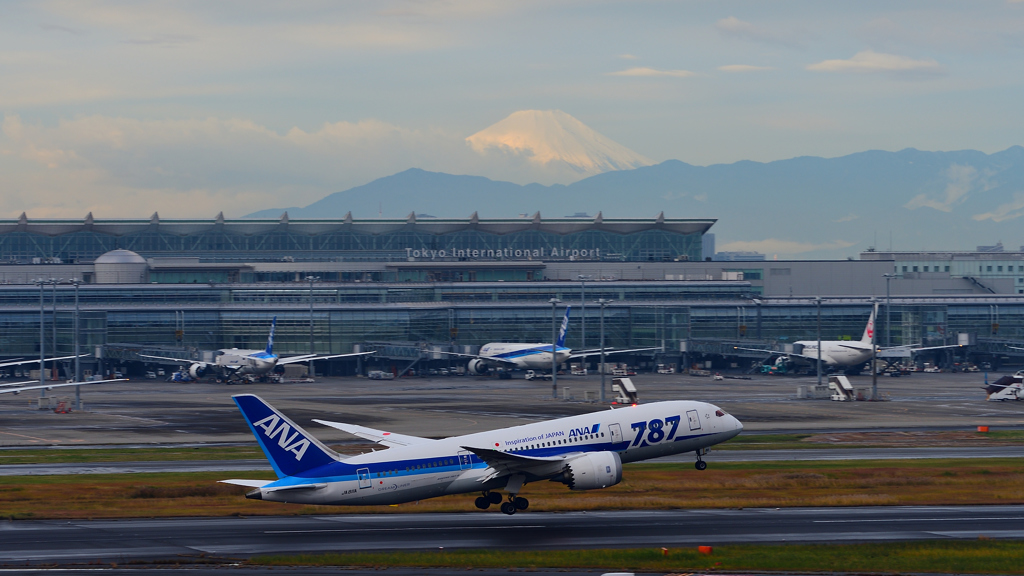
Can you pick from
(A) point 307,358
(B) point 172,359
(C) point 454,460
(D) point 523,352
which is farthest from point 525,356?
(C) point 454,460

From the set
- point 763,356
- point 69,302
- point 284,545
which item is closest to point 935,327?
point 763,356

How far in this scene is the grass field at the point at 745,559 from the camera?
38.6 metres

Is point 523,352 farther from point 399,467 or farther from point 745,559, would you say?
point 745,559

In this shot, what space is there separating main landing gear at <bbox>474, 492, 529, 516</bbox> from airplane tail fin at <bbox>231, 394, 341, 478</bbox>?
8996 mm

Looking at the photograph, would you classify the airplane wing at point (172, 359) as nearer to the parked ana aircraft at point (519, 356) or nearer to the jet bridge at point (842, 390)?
the parked ana aircraft at point (519, 356)

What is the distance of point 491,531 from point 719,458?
→ 98.5 ft

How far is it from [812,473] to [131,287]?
6276 inches

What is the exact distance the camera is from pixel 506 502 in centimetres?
5031

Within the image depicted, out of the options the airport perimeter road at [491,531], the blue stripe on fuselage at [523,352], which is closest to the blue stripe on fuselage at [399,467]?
the airport perimeter road at [491,531]

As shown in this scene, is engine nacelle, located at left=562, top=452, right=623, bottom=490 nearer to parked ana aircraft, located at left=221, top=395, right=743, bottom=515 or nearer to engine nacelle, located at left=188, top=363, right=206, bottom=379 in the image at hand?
parked ana aircraft, located at left=221, top=395, right=743, bottom=515

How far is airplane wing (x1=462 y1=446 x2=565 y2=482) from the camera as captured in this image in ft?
159

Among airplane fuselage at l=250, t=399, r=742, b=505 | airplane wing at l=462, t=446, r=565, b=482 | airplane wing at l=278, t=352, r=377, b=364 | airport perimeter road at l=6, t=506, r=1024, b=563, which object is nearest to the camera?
airport perimeter road at l=6, t=506, r=1024, b=563

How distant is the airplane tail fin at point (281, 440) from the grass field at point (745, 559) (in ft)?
19.6

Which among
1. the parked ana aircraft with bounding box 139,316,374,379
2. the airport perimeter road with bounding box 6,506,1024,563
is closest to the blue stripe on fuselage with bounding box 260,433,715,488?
the airport perimeter road with bounding box 6,506,1024,563
